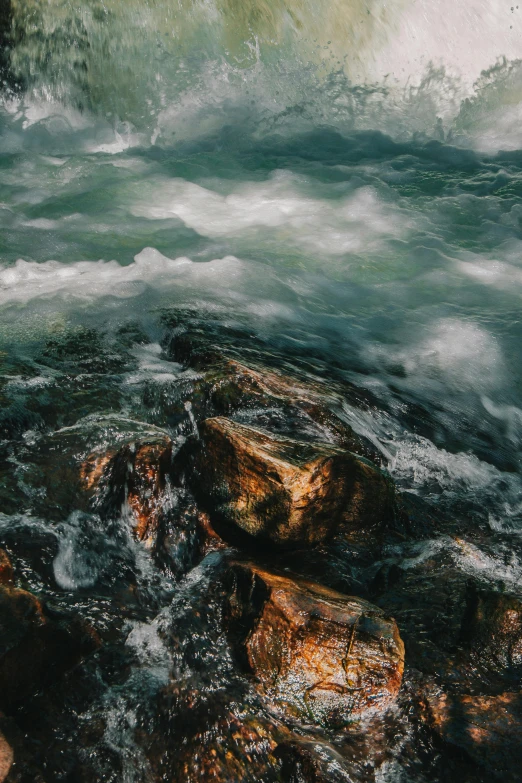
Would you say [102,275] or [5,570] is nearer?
[5,570]

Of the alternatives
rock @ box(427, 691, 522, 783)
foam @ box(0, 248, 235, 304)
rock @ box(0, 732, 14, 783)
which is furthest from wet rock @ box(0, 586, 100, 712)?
foam @ box(0, 248, 235, 304)

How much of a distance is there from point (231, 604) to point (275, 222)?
5.21 meters

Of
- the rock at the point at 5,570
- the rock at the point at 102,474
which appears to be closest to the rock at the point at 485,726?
the rock at the point at 102,474

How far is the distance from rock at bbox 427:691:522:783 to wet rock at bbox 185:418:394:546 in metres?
0.87

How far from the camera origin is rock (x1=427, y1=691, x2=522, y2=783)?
205 centimetres

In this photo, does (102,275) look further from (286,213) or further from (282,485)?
(282,485)

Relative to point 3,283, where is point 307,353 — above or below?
below

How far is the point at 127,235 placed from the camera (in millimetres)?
6277

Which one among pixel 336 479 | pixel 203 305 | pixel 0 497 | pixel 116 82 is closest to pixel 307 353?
pixel 203 305

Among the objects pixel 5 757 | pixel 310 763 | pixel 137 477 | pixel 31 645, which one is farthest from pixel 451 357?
pixel 5 757

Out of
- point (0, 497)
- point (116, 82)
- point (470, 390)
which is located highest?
point (116, 82)

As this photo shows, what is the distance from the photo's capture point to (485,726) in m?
2.13

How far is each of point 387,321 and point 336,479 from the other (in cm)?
282

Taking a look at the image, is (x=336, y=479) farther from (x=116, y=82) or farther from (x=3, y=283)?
(x=116, y=82)
